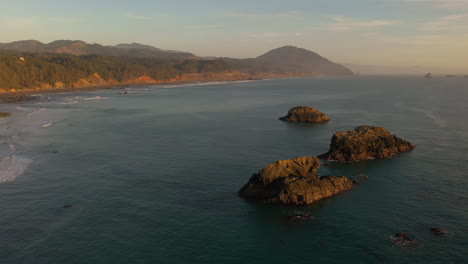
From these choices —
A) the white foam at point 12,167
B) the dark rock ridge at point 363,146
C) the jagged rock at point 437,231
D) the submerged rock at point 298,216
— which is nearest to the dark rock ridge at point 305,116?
the dark rock ridge at point 363,146

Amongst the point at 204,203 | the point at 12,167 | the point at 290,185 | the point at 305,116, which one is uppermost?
the point at 305,116

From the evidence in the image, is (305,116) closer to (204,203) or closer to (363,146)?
(363,146)

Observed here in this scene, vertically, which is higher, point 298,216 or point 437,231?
point 298,216

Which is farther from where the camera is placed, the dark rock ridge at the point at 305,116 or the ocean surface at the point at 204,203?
the dark rock ridge at the point at 305,116

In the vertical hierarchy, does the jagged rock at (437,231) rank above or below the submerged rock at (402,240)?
above

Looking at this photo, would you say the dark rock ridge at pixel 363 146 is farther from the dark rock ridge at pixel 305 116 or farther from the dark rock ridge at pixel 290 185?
the dark rock ridge at pixel 305 116

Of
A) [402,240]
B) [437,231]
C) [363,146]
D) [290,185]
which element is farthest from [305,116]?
[402,240]
